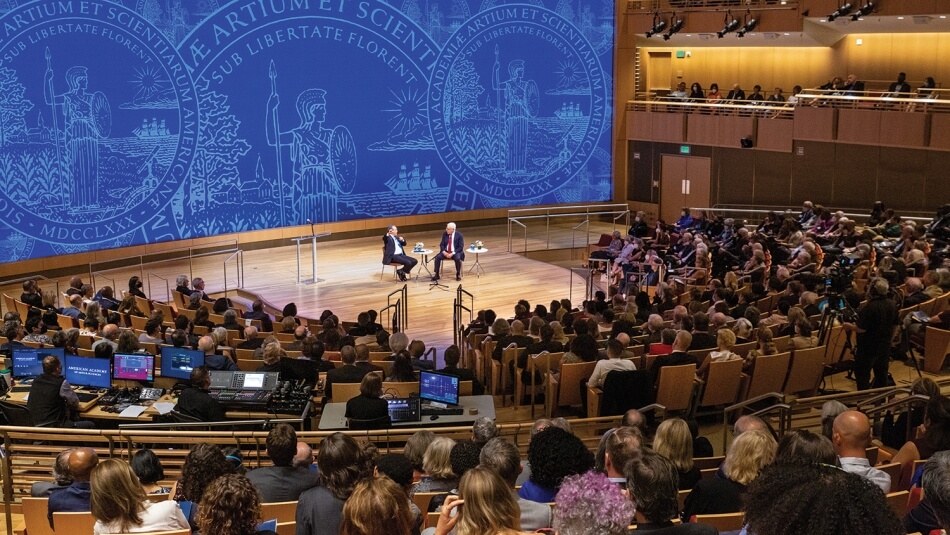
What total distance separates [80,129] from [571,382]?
36.8ft

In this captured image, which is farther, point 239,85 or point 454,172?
point 454,172

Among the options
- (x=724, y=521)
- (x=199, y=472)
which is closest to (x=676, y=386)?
(x=724, y=521)

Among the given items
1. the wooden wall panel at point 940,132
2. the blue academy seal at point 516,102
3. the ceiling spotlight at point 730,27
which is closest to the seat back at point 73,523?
the blue academy seal at point 516,102

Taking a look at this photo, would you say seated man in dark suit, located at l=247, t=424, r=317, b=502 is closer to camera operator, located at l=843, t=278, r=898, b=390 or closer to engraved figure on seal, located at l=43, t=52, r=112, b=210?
camera operator, located at l=843, t=278, r=898, b=390

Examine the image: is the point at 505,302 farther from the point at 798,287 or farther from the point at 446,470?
the point at 446,470

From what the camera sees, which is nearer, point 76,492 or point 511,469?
point 511,469

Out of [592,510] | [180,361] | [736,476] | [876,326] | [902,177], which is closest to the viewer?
[592,510]

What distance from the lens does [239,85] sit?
58.4 feet

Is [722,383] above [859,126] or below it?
below

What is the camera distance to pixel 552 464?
432cm

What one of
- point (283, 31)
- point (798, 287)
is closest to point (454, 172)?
point (283, 31)

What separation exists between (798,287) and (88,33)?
1205 centimetres

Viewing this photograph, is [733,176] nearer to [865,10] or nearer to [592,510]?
[865,10]

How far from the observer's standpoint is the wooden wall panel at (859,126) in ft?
61.5
